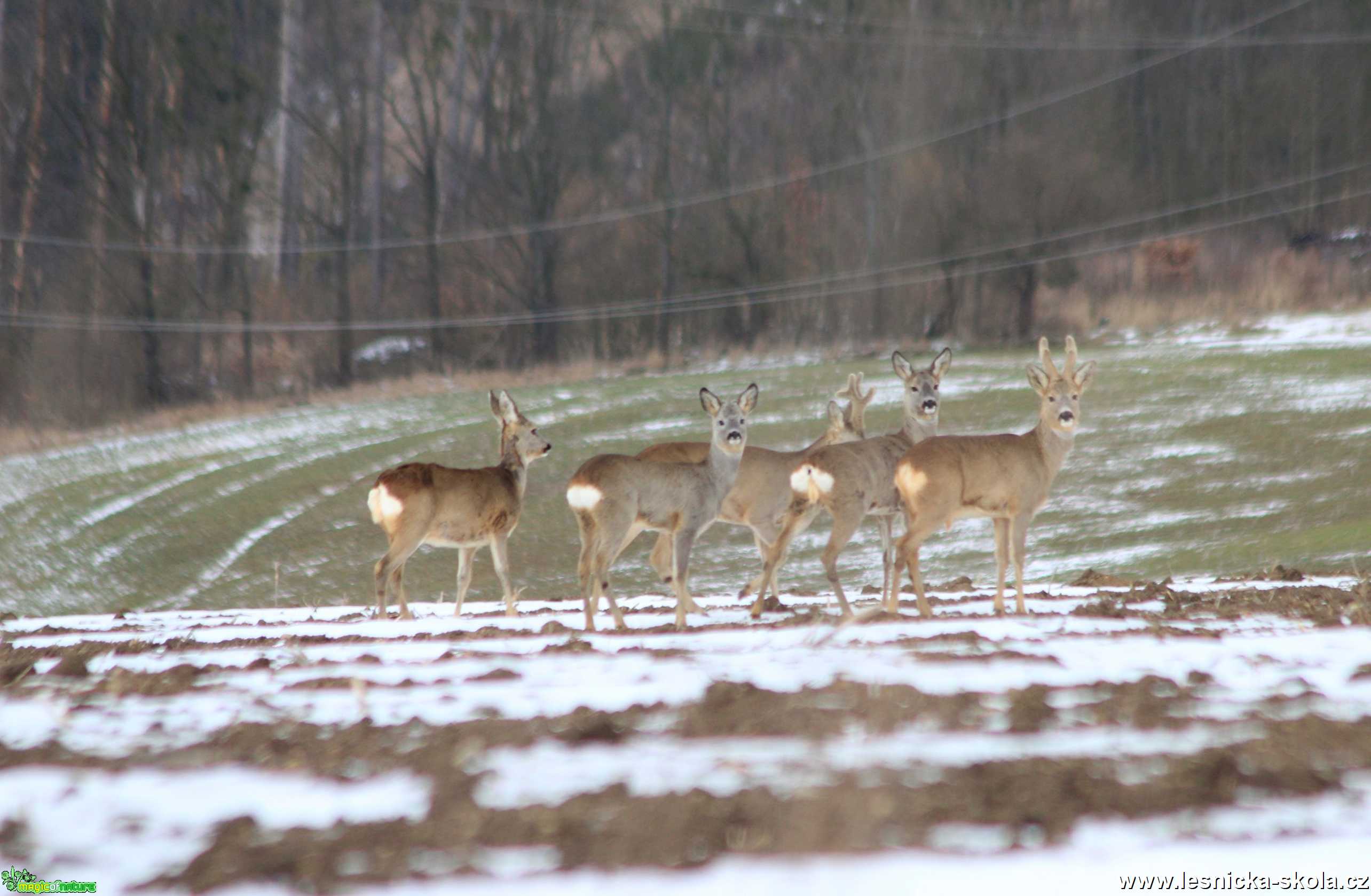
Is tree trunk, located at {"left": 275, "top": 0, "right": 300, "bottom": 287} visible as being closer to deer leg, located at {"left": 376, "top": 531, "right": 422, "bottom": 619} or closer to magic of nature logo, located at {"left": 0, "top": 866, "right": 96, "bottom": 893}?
deer leg, located at {"left": 376, "top": 531, "right": 422, "bottom": 619}

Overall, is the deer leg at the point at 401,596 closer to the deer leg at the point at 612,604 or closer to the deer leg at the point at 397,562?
the deer leg at the point at 397,562

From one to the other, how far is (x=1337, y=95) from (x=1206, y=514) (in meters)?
30.8

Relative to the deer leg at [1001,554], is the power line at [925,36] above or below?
above

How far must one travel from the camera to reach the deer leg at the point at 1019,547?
10227 mm

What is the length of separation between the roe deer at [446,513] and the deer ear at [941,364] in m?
3.44

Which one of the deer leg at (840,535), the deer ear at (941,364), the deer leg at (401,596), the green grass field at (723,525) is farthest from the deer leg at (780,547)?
the green grass field at (723,525)

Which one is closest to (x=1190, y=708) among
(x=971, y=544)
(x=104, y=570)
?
(x=971, y=544)

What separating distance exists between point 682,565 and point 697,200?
46.2m

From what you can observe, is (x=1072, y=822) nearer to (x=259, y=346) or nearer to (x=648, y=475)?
(x=648, y=475)

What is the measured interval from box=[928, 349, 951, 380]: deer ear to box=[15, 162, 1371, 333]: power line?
32.4 metres

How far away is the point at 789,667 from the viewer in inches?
251

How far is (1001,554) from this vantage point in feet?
35.9

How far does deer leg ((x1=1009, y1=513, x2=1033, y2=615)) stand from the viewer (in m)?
10.2

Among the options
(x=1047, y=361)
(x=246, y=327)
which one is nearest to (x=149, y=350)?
(x=246, y=327)
